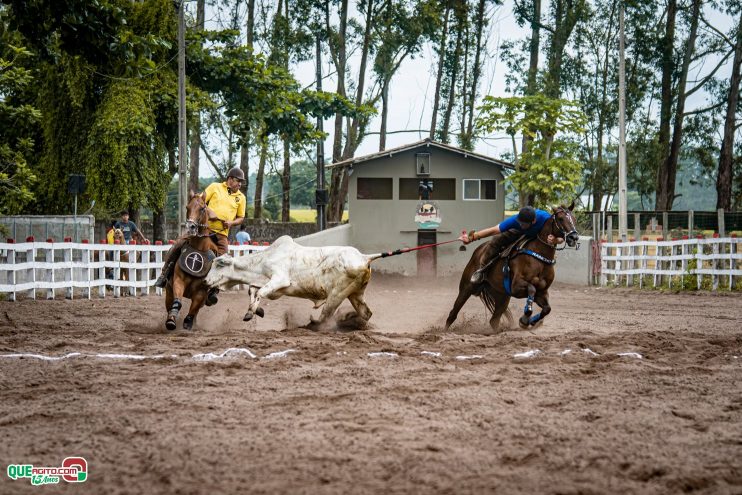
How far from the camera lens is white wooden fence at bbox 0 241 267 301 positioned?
60.0ft

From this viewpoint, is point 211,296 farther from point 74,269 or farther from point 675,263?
point 675,263

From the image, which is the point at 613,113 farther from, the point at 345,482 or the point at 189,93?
the point at 345,482

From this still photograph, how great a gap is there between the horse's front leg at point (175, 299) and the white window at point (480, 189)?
2272cm

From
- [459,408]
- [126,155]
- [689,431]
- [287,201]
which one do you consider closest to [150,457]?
[459,408]

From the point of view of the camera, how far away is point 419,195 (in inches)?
1318

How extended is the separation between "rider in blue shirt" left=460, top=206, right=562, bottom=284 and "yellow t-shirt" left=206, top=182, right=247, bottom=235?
3329 millimetres

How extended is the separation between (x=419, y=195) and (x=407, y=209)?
0.78 metres

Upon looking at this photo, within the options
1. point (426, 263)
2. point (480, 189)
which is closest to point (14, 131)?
point (426, 263)

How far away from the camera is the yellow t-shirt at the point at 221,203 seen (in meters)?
12.2


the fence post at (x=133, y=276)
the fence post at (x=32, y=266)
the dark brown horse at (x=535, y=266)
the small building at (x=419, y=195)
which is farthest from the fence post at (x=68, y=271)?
the small building at (x=419, y=195)

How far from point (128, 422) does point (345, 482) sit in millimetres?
2159

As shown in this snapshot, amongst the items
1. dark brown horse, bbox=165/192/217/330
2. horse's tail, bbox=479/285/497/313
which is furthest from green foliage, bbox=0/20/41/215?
horse's tail, bbox=479/285/497/313

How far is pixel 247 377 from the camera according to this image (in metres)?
8.15

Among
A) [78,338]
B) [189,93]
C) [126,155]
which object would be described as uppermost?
[189,93]
